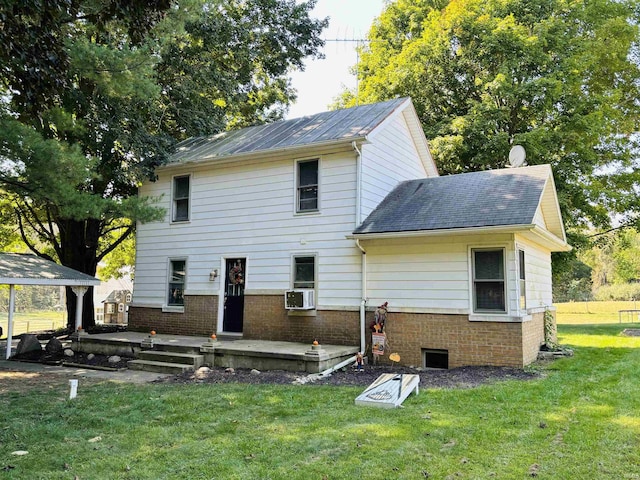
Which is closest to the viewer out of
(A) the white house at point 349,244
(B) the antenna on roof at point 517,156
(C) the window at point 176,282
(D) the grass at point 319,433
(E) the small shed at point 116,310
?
(D) the grass at point 319,433

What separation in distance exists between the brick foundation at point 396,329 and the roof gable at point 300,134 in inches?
151

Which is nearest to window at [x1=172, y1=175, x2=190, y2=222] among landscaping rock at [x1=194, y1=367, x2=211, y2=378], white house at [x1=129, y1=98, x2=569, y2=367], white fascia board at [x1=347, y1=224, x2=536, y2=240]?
white house at [x1=129, y1=98, x2=569, y2=367]

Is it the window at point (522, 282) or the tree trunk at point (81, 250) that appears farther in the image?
the tree trunk at point (81, 250)

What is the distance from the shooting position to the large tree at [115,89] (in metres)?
6.23

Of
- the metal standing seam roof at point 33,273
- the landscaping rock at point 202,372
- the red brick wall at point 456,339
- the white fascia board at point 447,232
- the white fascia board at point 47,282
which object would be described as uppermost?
the white fascia board at point 447,232

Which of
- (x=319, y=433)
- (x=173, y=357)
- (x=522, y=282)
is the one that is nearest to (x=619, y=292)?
(x=522, y=282)

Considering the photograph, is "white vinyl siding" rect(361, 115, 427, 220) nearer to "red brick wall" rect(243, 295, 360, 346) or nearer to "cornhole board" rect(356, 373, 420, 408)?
"red brick wall" rect(243, 295, 360, 346)

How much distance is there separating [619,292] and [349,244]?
4746 cm

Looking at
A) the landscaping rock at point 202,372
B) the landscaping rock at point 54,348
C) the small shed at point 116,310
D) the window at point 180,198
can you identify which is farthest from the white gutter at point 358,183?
the small shed at point 116,310

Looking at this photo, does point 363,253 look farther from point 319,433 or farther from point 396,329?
point 319,433

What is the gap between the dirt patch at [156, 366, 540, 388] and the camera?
26.8 feet

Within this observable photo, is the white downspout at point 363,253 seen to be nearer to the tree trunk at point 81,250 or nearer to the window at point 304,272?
the window at point 304,272

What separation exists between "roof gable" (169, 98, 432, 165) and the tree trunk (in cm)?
512

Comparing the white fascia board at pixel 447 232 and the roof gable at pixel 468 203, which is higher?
the roof gable at pixel 468 203
